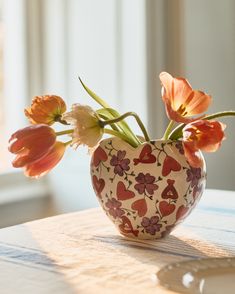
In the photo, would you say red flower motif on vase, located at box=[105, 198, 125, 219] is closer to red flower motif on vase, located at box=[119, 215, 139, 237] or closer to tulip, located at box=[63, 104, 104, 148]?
red flower motif on vase, located at box=[119, 215, 139, 237]

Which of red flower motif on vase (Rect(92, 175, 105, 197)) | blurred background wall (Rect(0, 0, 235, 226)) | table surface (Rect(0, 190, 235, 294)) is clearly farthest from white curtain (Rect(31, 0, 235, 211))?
red flower motif on vase (Rect(92, 175, 105, 197))

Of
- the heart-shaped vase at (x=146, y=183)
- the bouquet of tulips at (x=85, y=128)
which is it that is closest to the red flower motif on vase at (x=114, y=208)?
the heart-shaped vase at (x=146, y=183)

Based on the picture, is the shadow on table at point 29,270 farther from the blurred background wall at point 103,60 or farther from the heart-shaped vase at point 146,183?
the blurred background wall at point 103,60

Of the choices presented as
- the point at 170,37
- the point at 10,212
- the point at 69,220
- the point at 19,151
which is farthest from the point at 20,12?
the point at 19,151

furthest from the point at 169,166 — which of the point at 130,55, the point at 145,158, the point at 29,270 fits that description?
the point at 130,55

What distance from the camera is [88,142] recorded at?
1.00 metres

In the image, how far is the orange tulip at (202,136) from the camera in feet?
3.29

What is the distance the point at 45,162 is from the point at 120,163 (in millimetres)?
117

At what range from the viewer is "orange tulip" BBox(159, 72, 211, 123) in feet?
3.45

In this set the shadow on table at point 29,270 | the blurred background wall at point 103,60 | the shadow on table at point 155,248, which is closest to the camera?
the shadow on table at point 29,270

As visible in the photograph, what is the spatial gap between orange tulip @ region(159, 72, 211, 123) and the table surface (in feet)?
0.67

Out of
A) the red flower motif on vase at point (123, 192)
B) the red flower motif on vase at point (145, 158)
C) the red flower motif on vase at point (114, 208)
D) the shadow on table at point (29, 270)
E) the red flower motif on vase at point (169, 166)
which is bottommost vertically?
the shadow on table at point (29, 270)

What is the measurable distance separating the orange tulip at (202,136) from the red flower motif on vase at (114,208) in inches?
5.5

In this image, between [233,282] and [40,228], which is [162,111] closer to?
[40,228]
